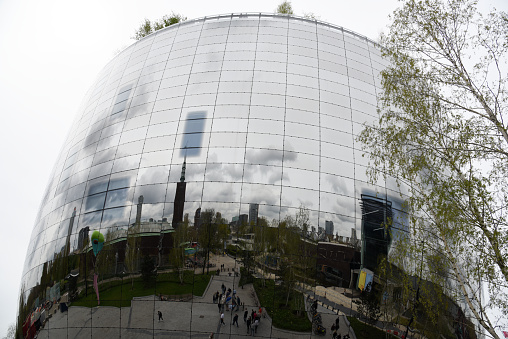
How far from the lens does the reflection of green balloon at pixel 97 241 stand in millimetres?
12160

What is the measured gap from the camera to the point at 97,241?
12297 mm

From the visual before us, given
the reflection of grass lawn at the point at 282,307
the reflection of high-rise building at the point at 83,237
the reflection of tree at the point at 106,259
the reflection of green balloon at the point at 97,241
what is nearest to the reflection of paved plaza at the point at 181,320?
the reflection of grass lawn at the point at 282,307

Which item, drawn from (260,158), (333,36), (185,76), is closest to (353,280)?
(260,158)

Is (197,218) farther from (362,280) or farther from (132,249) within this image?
(362,280)

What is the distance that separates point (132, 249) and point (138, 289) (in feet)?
4.78

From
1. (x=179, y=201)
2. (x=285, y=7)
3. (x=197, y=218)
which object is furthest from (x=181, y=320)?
(x=285, y=7)

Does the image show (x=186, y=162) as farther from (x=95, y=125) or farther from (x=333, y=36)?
(x=333, y=36)

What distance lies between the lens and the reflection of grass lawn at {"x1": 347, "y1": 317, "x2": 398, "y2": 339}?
34.7 feet

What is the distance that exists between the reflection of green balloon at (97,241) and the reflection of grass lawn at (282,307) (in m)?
6.29

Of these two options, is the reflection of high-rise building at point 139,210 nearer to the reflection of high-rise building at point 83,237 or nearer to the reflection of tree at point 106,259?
the reflection of tree at point 106,259

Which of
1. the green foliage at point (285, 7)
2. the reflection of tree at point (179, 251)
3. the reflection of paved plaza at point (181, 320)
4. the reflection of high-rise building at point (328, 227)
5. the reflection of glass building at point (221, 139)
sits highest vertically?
the green foliage at point (285, 7)

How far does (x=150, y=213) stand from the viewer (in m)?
12.0

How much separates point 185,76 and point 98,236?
8159 mm

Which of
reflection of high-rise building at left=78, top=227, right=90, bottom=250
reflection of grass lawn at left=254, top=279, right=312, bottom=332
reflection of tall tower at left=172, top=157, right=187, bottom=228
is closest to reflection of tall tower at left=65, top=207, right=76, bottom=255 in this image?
reflection of high-rise building at left=78, top=227, right=90, bottom=250
